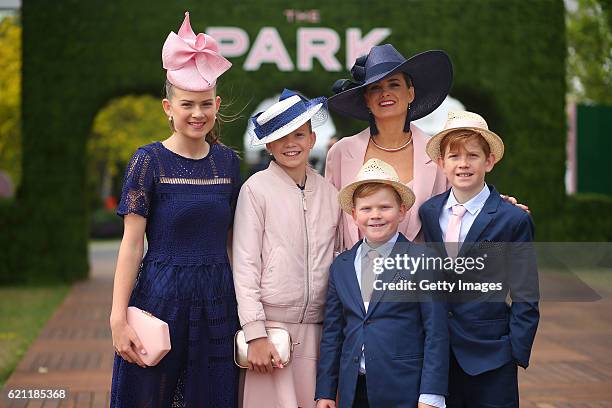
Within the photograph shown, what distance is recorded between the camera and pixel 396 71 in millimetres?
2920

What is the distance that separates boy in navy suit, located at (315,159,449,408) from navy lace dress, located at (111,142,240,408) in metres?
0.37

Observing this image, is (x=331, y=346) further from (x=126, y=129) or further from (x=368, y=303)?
(x=126, y=129)

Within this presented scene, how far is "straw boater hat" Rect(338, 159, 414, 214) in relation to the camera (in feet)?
8.71

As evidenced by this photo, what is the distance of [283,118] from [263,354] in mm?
823

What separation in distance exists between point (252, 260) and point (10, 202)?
26.6ft

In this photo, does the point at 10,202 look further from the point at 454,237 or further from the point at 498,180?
the point at 454,237

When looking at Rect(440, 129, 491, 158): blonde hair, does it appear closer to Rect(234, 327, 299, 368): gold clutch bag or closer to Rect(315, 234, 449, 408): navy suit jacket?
Rect(315, 234, 449, 408): navy suit jacket

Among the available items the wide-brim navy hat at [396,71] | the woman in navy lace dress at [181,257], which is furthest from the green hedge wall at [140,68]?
the woman in navy lace dress at [181,257]

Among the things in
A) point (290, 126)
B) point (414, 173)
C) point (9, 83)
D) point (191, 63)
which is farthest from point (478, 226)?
point (9, 83)

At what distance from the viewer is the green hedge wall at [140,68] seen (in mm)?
9906

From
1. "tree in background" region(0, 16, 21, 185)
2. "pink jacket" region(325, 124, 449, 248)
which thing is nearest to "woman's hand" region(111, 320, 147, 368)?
"pink jacket" region(325, 124, 449, 248)

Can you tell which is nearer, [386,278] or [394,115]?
[386,278]

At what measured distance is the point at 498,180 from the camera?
10.6 meters

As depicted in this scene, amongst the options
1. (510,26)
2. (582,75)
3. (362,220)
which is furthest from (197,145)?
(582,75)
